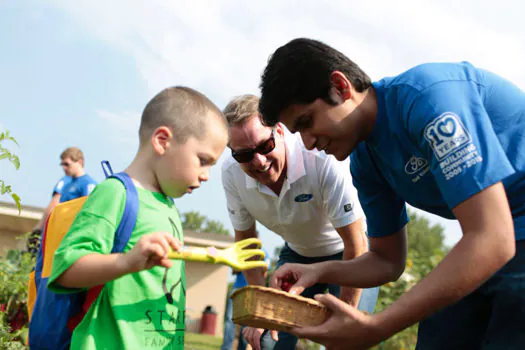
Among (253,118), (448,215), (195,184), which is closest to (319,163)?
(253,118)

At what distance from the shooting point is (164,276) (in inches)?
98.2

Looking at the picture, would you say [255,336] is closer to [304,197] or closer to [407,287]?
[304,197]

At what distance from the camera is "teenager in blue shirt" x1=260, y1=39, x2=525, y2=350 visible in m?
2.15

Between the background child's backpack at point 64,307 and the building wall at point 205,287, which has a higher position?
the background child's backpack at point 64,307

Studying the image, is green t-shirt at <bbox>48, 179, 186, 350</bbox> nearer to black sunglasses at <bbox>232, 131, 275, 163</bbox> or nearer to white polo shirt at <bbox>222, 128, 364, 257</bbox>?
black sunglasses at <bbox>232, 131, 275, 163</bbox>

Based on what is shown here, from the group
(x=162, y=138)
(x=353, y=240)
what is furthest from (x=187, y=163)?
(x=353, y=240)

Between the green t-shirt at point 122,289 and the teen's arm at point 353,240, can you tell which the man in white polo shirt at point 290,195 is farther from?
the green t-shirt at point 122,289

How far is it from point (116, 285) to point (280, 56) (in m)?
1.24

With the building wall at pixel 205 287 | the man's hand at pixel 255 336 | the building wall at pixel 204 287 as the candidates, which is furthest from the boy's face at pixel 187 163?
the building wall at pixel 205 287

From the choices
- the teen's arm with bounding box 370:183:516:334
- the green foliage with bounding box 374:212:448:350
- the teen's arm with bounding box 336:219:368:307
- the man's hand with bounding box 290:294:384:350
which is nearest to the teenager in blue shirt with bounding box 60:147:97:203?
the green foliage with bounding box 374:212:448:350

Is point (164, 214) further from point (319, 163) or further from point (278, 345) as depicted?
point (278, 345)

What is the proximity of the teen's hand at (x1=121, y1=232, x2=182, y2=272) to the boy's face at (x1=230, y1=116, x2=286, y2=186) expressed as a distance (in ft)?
6.06

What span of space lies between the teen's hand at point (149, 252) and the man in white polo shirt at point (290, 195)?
1870 millimetres

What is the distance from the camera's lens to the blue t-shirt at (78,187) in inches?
355
